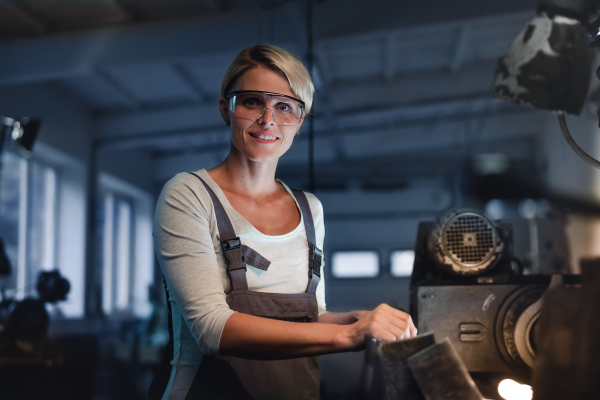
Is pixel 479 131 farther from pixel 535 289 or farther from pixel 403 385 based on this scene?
pixel 403 385

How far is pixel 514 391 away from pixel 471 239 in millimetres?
374

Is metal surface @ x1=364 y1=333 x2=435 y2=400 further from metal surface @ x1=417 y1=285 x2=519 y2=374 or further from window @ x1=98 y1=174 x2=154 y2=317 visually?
window @ x1=98 y1=174 x2=154 y2=317

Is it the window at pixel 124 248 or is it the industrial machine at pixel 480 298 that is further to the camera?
the window at pixel 124 248

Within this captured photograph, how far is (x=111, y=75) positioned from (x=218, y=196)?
205 inches

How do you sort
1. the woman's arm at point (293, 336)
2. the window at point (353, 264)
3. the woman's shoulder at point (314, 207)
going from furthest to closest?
the window at point (353, 264)
the woman's shoulder at point (314, 207)
the woman's arm at point (293, 336)

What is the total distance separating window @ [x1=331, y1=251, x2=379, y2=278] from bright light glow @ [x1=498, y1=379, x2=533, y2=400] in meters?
8.82

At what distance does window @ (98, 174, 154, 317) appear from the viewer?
7.58 m

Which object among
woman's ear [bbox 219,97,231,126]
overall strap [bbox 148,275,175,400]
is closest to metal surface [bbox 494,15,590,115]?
woman's ear [bbox 219,97,231,126]

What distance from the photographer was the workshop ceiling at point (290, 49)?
405cm

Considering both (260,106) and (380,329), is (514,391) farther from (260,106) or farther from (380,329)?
(260,106)

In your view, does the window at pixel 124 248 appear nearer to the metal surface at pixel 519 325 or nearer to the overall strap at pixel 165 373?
the overall strap at pixel 165 373

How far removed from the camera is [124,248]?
27.5ft

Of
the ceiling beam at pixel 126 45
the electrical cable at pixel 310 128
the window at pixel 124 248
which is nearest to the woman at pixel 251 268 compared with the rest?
the electrical cable at pixel 310 128

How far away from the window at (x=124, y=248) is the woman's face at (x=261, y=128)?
6.30 m
